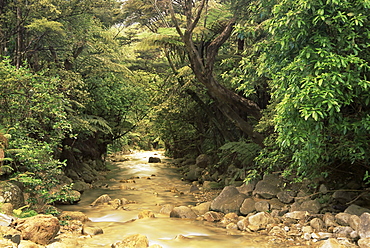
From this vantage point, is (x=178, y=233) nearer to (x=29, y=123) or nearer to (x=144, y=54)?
(x=29, y=123)

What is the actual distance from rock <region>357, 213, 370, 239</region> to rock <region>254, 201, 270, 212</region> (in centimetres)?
279

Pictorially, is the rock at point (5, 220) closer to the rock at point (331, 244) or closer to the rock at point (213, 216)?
the rock at point (213, 216)

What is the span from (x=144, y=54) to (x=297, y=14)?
19.1m

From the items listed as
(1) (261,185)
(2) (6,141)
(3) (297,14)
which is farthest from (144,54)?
(3) (297,14)

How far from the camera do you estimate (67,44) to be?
1164 cm

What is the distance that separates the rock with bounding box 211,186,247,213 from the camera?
31.4ft

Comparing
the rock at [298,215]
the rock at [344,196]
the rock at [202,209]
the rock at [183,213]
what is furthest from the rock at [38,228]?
the rock at [344,196]

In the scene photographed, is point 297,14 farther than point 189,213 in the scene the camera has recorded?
No

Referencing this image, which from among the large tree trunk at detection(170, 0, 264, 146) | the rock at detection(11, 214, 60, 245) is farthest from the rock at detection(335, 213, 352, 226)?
the rock at detection(11, 214, 60, 245)

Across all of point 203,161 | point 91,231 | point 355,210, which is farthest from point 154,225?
point 203,161

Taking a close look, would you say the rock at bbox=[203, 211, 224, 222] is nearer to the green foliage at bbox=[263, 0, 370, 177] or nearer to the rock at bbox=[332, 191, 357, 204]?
the rock at bbox=[332, 191, 357, 204]

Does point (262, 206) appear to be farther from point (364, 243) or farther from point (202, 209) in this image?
point (364, 243)

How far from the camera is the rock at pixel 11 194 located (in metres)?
7.08

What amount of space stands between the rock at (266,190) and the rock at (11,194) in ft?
21.3
